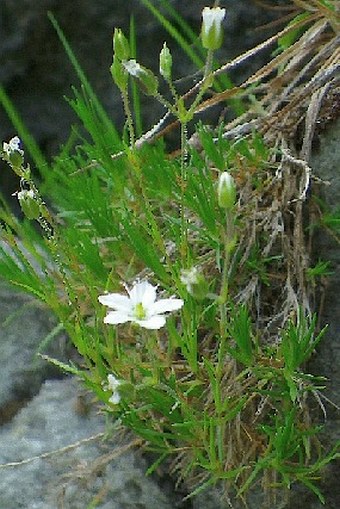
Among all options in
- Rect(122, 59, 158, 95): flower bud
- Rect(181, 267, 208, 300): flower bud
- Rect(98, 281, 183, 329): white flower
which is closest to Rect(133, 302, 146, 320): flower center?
Rect(98, 281, 183, 329): white flower

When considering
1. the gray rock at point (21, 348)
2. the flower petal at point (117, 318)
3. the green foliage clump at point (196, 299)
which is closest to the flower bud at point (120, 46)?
the green foliage clump at point (196, 299)

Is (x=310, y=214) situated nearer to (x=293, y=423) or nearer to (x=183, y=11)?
(x=293, y=423)

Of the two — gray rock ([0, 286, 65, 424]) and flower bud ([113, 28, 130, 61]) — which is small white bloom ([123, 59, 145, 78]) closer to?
flower bud ([113, 28, 130, 61])

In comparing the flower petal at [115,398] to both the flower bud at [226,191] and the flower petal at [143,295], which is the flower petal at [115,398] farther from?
the flower bud at [226,191]

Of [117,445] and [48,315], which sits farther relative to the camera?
[48,315]

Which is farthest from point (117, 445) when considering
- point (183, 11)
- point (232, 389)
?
point (183, 11)

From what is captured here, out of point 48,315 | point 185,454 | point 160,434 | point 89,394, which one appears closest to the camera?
point 160,434

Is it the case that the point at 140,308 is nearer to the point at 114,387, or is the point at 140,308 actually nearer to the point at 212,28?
the point at 114,387

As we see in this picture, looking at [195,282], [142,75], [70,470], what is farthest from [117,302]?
[70,470]
